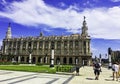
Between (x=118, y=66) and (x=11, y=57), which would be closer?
(x=118, y=66)

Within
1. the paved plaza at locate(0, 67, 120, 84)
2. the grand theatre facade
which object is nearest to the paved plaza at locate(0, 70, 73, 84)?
the paved plaza at locate(0, 67, 120, 84)

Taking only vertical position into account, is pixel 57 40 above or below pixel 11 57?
above

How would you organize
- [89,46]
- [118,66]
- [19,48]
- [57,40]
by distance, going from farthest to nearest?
[19,48]
[57,40]
[89,46]
[118,66]

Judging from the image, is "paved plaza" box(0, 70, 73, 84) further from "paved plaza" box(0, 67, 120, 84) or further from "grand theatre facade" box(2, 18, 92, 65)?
"grand theatre facade" box(2, 18, 92, 65)

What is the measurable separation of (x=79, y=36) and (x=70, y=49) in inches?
318

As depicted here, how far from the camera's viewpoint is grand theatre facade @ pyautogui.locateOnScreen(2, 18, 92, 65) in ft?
319

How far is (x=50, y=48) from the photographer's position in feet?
337

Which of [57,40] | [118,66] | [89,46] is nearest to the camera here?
[118,66]

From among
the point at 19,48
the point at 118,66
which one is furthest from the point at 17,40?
the point at 118,66

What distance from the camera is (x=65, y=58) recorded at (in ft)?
332

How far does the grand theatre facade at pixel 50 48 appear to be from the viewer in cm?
9712

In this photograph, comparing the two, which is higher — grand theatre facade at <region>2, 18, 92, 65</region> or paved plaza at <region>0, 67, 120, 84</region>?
grand theatre facade at <region>2, 18, 92, 65</region>

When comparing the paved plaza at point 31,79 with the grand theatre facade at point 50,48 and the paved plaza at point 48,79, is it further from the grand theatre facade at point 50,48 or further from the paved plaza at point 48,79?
the grand theatre facade at point 50,48

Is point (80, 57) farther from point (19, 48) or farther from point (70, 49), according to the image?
point (19, 48)
